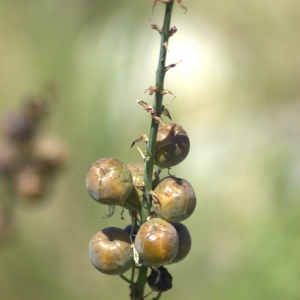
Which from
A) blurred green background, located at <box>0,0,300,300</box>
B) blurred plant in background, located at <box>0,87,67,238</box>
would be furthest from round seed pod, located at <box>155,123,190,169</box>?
blurred green background, located at <box>0,0,300,300</box>

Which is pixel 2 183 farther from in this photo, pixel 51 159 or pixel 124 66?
pixel 124 66

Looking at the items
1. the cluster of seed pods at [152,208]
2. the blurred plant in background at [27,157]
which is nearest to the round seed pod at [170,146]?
the cluster of seed pods at [152,208]

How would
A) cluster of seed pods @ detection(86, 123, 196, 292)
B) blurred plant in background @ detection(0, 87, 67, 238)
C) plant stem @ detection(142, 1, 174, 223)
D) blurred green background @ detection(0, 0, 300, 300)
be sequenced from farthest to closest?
blurred green background @ detection(0, 0, 300, 300) → blurred plant in background @ detection(0, 87, 67, 238) → cluster of seed pods @ detection(86, 123, 196, 292) → plant stem @ detection(142, 1, 174, 223)

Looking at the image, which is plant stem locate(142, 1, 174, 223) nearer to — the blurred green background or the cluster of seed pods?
the cluster of seed pods

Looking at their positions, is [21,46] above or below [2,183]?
above

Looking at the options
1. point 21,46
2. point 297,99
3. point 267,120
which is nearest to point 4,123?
point 21,46

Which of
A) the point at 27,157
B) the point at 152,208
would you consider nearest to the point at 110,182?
the point at 152,208

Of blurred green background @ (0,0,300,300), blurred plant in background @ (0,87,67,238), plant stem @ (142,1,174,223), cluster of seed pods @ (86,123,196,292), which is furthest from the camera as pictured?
blurred green background @ (0,0,300,300)

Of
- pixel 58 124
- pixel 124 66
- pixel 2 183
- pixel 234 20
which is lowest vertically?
pixel 2 183
